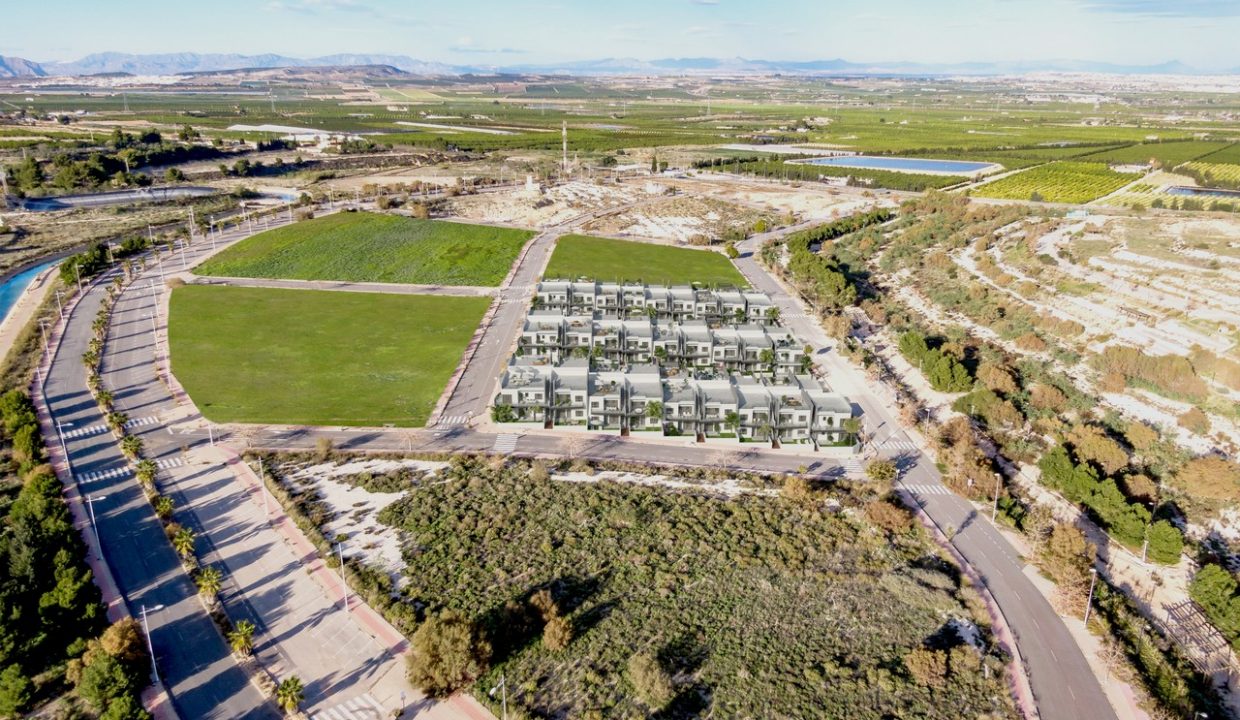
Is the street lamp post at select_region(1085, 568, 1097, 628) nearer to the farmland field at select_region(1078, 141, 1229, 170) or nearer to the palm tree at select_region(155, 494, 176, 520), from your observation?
the palm tree at select_region(155, 494, 176, 520)

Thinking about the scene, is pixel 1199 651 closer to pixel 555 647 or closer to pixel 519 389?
pixel 555 647

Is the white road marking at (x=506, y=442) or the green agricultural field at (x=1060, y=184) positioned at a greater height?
the green agricultural field at (x=1060, y=184)

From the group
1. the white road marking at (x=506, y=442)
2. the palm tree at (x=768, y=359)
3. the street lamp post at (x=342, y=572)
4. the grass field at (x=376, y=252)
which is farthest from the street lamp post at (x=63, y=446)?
the palm tree at (x=768, y=359)

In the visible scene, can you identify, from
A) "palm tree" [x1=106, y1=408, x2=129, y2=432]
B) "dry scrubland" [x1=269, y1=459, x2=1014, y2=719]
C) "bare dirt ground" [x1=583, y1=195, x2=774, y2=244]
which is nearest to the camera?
"dry scrubland" [x1=269, y1=459, x2=1014, y2=719]

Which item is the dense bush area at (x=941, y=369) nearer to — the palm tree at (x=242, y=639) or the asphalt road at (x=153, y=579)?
the palm tree at (x=242, y=639)

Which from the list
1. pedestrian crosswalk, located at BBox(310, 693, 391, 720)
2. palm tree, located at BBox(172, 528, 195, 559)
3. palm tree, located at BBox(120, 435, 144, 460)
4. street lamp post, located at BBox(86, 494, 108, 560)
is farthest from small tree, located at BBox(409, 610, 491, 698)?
palm tree, located at BBox(120, 435, 144, 460)
